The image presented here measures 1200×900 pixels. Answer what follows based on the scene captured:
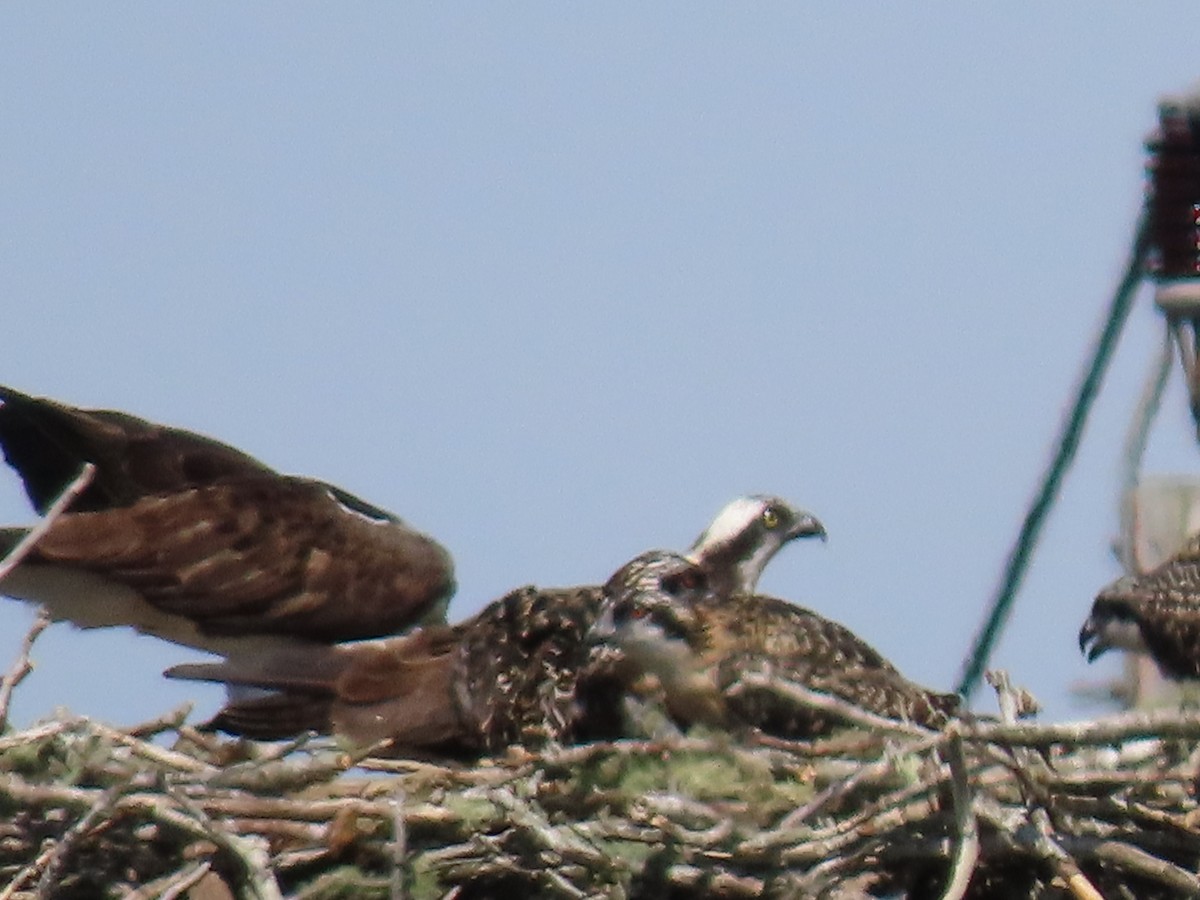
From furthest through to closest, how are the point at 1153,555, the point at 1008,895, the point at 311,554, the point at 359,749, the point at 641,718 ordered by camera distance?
the point at 311,554
the point at 1153,555
the point at 641,718
the point at 359,749
the point at 1008,895

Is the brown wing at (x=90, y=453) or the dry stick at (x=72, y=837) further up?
the brown wing at (x=90, y=453)

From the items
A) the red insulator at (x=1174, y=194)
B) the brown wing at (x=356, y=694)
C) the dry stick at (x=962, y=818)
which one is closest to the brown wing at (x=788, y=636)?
the brown wing at (x=356, y=694)

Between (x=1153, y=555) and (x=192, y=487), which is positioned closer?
(x=1153, y=555)

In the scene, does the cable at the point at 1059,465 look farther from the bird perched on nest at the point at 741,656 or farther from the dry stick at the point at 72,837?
the dry stick at the point at 72,837

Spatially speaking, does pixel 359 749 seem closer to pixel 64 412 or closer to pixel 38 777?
pixel 38 777

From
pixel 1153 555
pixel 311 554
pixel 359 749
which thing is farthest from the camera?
pixel 311 554

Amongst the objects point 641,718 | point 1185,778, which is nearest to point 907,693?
point 641,718

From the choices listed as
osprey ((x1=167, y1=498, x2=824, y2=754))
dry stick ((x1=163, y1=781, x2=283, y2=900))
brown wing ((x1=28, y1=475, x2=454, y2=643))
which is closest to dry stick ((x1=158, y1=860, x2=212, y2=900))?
dry stick ((x1=163, y1=781, x2=283, y2=900))
